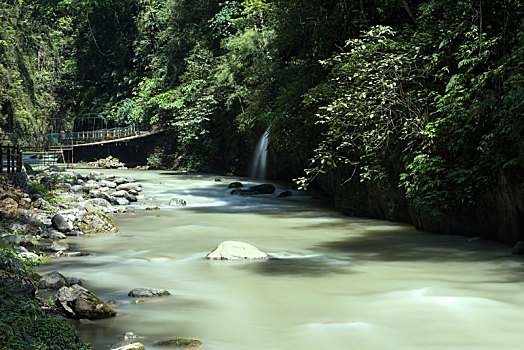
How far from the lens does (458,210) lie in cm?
1166

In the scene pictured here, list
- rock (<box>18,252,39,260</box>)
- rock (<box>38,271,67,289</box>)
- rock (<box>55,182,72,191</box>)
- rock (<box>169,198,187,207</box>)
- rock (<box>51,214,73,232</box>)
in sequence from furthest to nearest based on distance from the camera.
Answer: rock (<box>55,182,72,191</box>)
rock (<box>169,198,187,207</box>)
rock (<box>51,214,73,232</box>)
rock (<box>18,252,39,260</box>)
rock (<box>38,271,67,289</box>)

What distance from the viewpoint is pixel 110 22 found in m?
47.5

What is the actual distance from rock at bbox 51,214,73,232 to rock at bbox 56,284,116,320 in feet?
21.8

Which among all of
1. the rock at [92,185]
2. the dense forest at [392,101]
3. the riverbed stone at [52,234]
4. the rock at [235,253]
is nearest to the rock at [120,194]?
the rock at [92,185]

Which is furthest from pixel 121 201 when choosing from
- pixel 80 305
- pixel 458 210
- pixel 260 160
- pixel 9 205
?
pixel 80 305

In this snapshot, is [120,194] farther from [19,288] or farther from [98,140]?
[98,140]

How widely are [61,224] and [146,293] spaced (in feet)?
19.8

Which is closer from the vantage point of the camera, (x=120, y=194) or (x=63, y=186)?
(x=120, y=194)

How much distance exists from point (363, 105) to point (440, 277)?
15.5 feet

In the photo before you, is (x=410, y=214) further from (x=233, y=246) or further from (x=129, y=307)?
(x=129, y=307)

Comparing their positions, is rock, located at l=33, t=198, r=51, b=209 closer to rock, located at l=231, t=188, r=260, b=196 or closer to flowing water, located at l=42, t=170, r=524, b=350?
flowing water, located at l=42, t=170, r=524, b=350

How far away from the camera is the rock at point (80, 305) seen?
5.95m

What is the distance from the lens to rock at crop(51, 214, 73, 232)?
1244 cm

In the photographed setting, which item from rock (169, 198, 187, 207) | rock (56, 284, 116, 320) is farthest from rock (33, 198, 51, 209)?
rock (56, 284, 116, 320)
